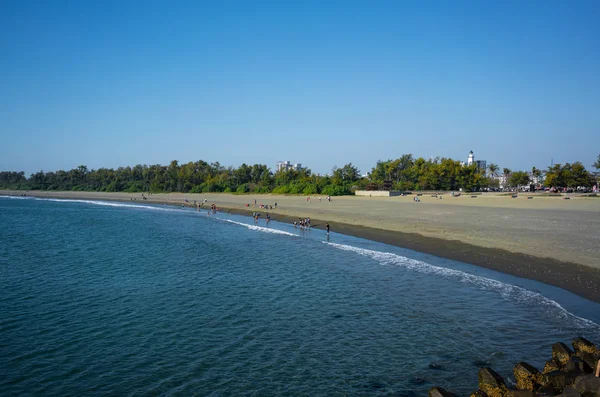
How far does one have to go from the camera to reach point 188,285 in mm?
22531

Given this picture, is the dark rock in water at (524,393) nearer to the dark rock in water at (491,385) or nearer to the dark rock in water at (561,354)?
the dark rock in water at (491,385)

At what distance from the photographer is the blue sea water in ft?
39.2

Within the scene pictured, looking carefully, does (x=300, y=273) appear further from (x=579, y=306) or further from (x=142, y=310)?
(x=579, y=306)

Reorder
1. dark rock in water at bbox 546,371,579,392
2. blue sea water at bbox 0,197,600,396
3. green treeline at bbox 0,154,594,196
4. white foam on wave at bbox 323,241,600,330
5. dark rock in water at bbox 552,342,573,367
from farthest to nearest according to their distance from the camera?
green treeline at bbox 0,154,594,196 → white foam on wave at bbox 323,241,600,330 → blue sea water at bbox 0,197,600,396 → dark rock in water at bbox 552,342,573,367 → dark rock in water at bbox 546,371,579,392

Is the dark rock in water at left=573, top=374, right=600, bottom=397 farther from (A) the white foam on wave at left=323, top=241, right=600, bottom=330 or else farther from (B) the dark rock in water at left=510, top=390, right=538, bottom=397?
(A) the white foam on wave at left=323, top=241, right=600, bottom=330

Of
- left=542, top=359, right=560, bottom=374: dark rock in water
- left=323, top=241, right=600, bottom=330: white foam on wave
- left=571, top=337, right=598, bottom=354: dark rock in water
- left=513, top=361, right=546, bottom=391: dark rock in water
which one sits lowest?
left=323, top=241, right=600, bottom=330: white foam on wave

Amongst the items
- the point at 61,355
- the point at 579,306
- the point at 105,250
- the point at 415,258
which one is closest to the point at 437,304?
the point at 579,306

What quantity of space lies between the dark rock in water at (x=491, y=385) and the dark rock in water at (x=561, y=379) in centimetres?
101

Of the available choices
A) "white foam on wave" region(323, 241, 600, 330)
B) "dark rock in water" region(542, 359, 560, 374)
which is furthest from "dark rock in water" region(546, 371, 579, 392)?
"white foam on wave" region(323, 241, 600, 330)

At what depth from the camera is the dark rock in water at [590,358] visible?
33.1ft

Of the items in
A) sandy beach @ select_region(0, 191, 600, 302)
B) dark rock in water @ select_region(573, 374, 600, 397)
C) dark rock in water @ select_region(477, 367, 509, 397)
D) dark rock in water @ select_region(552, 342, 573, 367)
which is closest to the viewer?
dark rock in water @ select_region(573, 374, 600, 397)

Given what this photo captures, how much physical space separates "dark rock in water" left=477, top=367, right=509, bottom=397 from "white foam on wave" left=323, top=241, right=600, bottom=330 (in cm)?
737

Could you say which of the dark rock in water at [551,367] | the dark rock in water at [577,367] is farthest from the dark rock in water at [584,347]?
the dark rock in water at [577,367]

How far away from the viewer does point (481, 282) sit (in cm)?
2164
